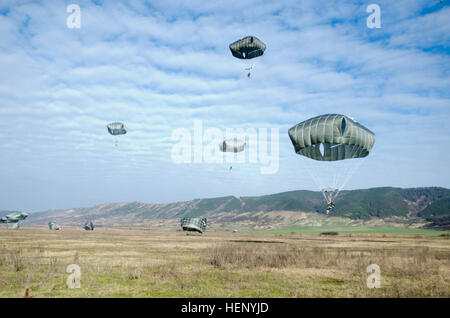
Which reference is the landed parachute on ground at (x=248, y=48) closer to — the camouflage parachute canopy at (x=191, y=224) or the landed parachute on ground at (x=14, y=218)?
the camouflage parachute canopy at (x=191, y=224)

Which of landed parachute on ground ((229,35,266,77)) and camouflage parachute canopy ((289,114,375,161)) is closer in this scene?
camouflage parachute canopy ((289,114,375,161))

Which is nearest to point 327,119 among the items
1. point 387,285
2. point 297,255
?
point 297,255

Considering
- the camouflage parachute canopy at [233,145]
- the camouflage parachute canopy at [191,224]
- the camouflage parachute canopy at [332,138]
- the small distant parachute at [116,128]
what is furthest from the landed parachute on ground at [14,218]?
the camouflage parachute canopy at [332,138]

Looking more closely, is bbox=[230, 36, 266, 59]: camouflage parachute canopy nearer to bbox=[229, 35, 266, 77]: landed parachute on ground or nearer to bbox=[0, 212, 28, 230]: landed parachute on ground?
bbox=[229, 35, 266, 77]: landed parachute on ground

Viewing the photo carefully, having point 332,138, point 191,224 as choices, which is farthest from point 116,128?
point 332,138

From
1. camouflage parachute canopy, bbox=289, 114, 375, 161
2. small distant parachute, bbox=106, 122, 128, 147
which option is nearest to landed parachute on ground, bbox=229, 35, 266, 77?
camouflage parachute canopy, bbox=289, 114, 375, 161

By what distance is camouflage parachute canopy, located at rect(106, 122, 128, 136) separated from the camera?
Answer: 72.0 metres

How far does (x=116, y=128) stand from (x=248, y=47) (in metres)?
41.1

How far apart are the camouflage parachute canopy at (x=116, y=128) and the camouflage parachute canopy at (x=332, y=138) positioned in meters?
49.2

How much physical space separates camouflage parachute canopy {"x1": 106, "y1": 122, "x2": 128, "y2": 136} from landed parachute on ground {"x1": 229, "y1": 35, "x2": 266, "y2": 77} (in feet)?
122

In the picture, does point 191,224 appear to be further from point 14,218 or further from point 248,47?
point 14,218

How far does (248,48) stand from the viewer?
140 feet

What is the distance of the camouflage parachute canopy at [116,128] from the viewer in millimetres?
72000
